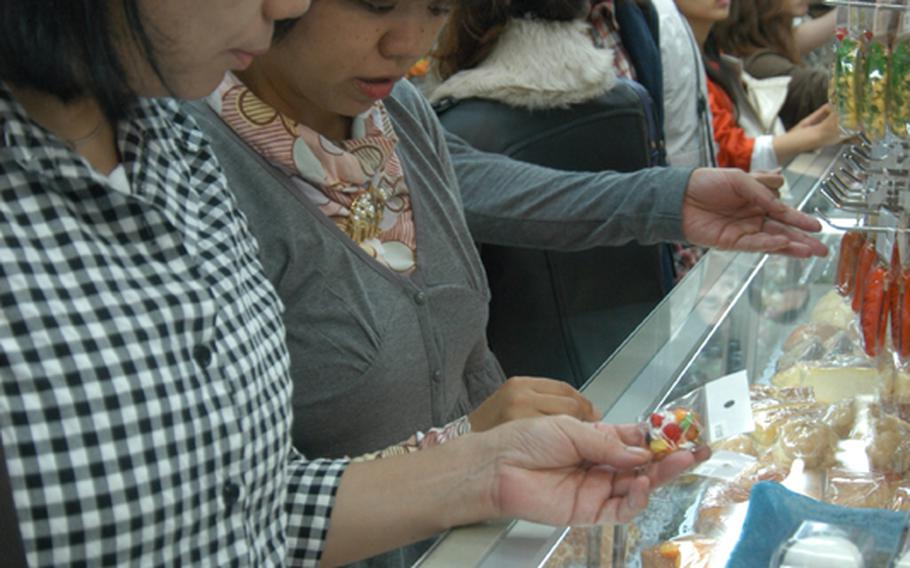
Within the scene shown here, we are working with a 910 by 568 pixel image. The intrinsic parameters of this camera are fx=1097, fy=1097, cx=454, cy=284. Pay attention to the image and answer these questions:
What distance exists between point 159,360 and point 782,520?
688 mm

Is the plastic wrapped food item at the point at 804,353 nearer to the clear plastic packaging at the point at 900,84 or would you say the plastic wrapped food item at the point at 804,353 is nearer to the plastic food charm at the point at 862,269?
the plastic food charm at the point at 862,269

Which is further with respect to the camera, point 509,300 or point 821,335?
point 509,300

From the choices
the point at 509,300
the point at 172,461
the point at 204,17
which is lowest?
the point at 509,300

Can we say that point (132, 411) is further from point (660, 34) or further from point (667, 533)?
point (660, 34)

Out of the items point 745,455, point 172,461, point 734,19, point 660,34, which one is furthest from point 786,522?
point 734,19

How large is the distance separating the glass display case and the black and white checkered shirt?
0.24 metres

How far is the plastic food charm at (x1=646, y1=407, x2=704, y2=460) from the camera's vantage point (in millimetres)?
1233

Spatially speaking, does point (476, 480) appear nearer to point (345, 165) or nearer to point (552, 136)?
point (345, 165)

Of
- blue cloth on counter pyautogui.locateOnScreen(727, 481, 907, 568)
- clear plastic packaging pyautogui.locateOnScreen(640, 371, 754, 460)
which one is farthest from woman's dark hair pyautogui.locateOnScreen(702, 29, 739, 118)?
blue cloth on counter pyautogui.locateOnScreen(727, 481, 907, 568)

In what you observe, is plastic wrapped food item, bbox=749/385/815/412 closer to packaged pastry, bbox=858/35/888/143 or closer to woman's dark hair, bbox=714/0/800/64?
packaged pastry, bbox=858/35/888/143

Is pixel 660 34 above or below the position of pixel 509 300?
above

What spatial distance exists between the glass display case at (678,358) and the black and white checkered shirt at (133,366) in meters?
0.24

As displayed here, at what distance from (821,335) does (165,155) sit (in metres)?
1.25

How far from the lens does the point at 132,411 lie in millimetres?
971
